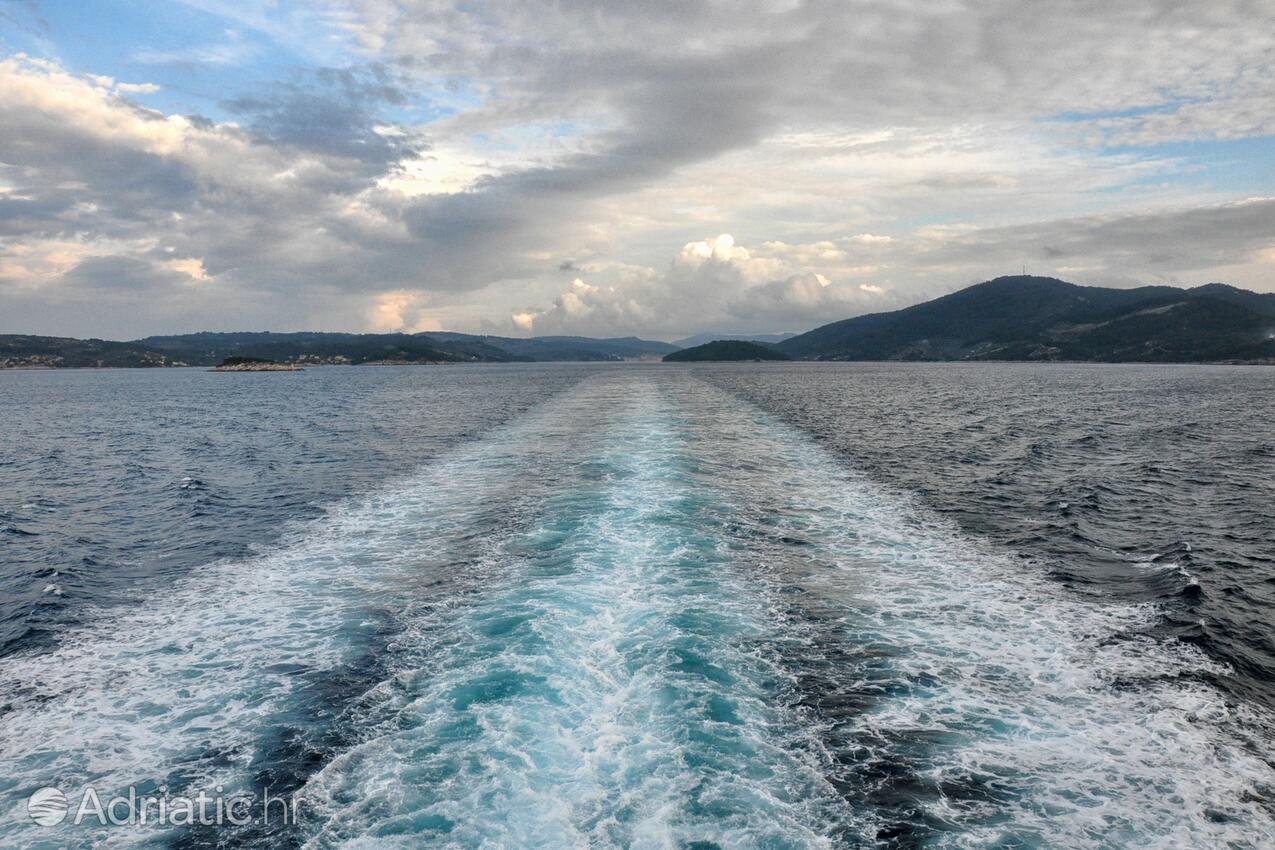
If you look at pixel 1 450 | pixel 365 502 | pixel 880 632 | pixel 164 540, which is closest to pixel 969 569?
pixel 880 632

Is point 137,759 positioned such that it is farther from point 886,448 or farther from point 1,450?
point 1,450

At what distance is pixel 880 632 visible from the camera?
47.9 ft

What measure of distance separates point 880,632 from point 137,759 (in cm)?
1392

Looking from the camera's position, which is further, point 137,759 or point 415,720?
point 415,720

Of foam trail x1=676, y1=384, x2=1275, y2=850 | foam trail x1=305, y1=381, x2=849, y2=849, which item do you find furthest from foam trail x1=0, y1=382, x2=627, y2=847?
foam trail x1=676, y1=384, x2=1275, y2=850

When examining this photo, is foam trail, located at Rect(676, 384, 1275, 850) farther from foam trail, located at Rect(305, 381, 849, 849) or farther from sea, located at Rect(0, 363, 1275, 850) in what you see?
foam trail, located at Rect(305, 381, 849, 849)
